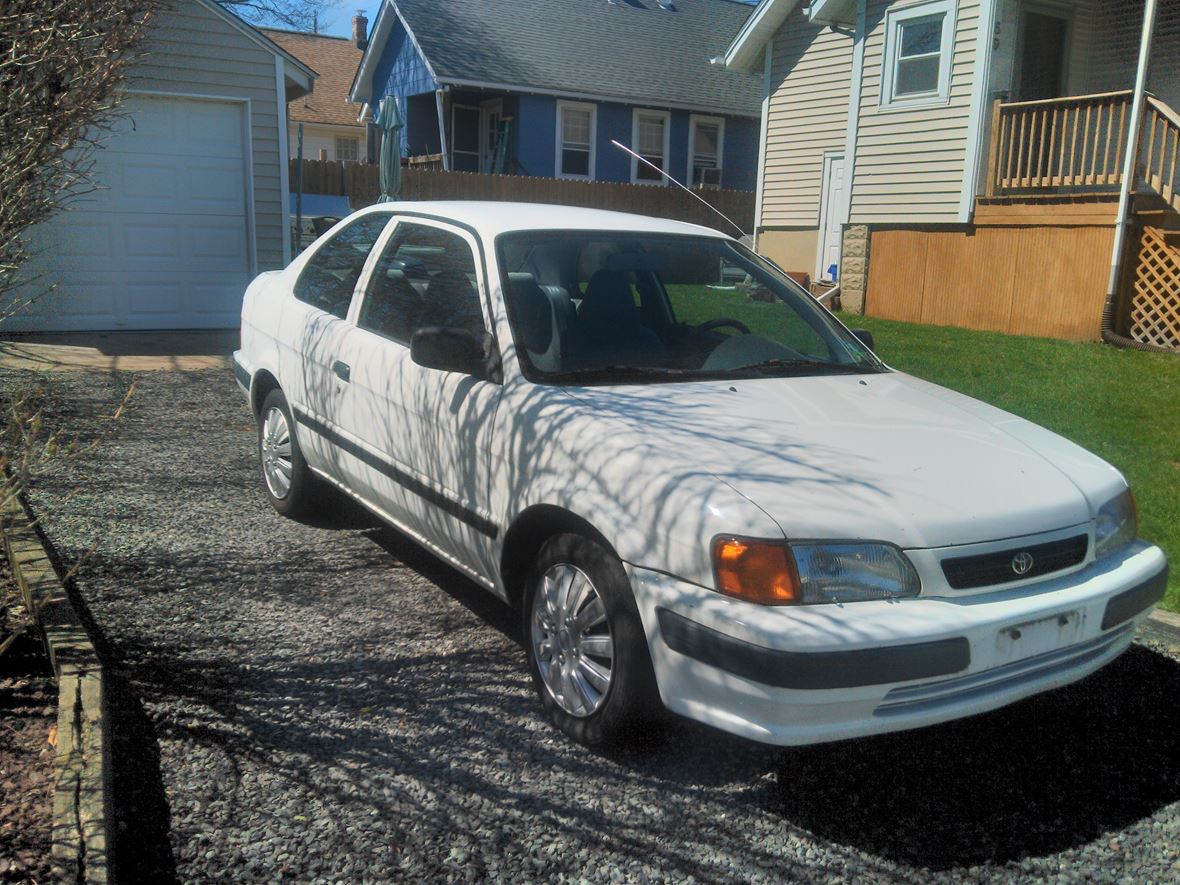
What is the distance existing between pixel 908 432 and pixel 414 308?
2109 mm

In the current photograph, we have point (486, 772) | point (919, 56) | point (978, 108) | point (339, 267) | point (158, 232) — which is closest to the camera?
point (486, 772)

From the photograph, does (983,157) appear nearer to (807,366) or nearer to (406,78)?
(807,366)

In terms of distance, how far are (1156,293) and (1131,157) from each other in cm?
Answer: 161

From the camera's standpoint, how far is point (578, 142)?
2633 cm

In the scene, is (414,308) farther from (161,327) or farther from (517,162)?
(517,162)

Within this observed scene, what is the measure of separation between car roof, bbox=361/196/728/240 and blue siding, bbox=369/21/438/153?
21957mm

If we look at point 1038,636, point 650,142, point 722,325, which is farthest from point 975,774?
point 650,142

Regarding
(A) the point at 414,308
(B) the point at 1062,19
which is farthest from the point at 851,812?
(B) the point at 1062,19

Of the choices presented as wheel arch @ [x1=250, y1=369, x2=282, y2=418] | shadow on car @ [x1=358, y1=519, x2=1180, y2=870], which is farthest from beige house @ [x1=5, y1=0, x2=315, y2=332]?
shadow on car @ [x1=358, y1=519, x2=1180, y2=870]

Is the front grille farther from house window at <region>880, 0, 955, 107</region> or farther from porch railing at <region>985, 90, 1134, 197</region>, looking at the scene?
house window at <region>880, 0, 955, 107</region>

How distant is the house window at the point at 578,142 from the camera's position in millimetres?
26125

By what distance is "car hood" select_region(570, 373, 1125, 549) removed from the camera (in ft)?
9.95

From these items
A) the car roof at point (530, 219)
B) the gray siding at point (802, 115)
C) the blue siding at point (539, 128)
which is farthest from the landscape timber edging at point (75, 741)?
the blue siding at point (539, 128)

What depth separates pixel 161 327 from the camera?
Answer: 12.9 metres
